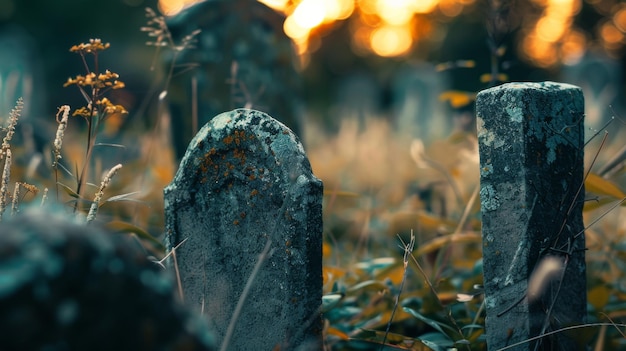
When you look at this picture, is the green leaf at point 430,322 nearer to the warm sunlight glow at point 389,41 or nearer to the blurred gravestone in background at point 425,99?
the blurred gravestone in background at point 425,99

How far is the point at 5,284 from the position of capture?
883mm

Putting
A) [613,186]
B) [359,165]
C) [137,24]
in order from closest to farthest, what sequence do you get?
[613,186] → [359,165] → [137,24]

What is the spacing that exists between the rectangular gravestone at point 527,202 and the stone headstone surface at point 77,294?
1.01 meters

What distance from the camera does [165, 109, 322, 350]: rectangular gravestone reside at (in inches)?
67.2

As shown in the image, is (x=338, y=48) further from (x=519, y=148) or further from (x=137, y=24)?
(x=519, y=148)

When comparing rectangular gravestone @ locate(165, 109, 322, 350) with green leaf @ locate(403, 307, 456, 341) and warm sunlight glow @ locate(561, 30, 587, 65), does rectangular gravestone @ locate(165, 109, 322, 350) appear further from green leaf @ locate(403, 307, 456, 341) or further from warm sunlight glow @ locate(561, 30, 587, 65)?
warm sunlight glow @ locate(561, 30, 587, 65)

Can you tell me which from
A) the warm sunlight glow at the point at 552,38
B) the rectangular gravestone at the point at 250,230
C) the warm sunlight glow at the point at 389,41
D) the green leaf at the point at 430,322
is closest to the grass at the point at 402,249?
the green leaf at the point at 430,322

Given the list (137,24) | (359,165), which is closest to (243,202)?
(359,165)

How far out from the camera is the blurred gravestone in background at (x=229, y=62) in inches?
161

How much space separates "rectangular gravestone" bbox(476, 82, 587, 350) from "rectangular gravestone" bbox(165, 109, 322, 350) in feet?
1.50

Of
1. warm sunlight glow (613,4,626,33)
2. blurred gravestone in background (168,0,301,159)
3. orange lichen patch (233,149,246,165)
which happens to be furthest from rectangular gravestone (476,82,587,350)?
warm sunlight glow (613,4,626,33)

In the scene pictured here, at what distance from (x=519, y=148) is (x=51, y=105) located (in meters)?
17.7

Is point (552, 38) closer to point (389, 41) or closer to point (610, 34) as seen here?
point (610, 34)

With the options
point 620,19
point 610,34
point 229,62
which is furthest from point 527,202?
point 620,19
